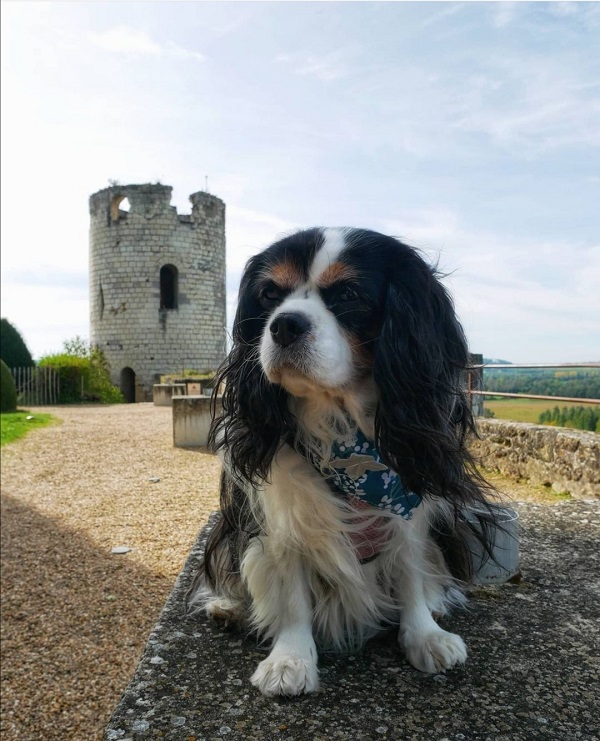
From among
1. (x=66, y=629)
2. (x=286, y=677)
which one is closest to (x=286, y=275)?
(x=286, y=677)

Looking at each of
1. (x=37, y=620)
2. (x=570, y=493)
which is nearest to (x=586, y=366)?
(x=570, y=493)

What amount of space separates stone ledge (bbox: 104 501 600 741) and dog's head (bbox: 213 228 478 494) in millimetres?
591

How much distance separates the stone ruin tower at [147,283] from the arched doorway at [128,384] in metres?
0.05

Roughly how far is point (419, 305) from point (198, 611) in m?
1.46

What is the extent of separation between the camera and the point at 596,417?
5543 mm

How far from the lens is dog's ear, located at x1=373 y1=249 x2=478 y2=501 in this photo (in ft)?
5.71

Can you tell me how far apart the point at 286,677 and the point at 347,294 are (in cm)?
112

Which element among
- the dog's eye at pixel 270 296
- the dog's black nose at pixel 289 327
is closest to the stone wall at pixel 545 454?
the dog's eye at pixel 270 296

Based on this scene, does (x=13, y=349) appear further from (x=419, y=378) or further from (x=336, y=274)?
(x=419, y=378)

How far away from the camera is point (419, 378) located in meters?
1.75

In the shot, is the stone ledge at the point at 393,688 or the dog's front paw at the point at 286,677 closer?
the stone ledge at the point at 393,688

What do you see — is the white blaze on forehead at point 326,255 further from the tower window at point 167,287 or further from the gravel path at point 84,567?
the tower window at point 167,287

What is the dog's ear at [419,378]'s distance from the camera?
1.74 metres

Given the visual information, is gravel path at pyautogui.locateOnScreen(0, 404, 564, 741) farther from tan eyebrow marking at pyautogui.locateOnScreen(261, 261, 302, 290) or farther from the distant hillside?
tan eyebrow marking at pyautogui.locateOnScreen(261, 261, 302, 290)
